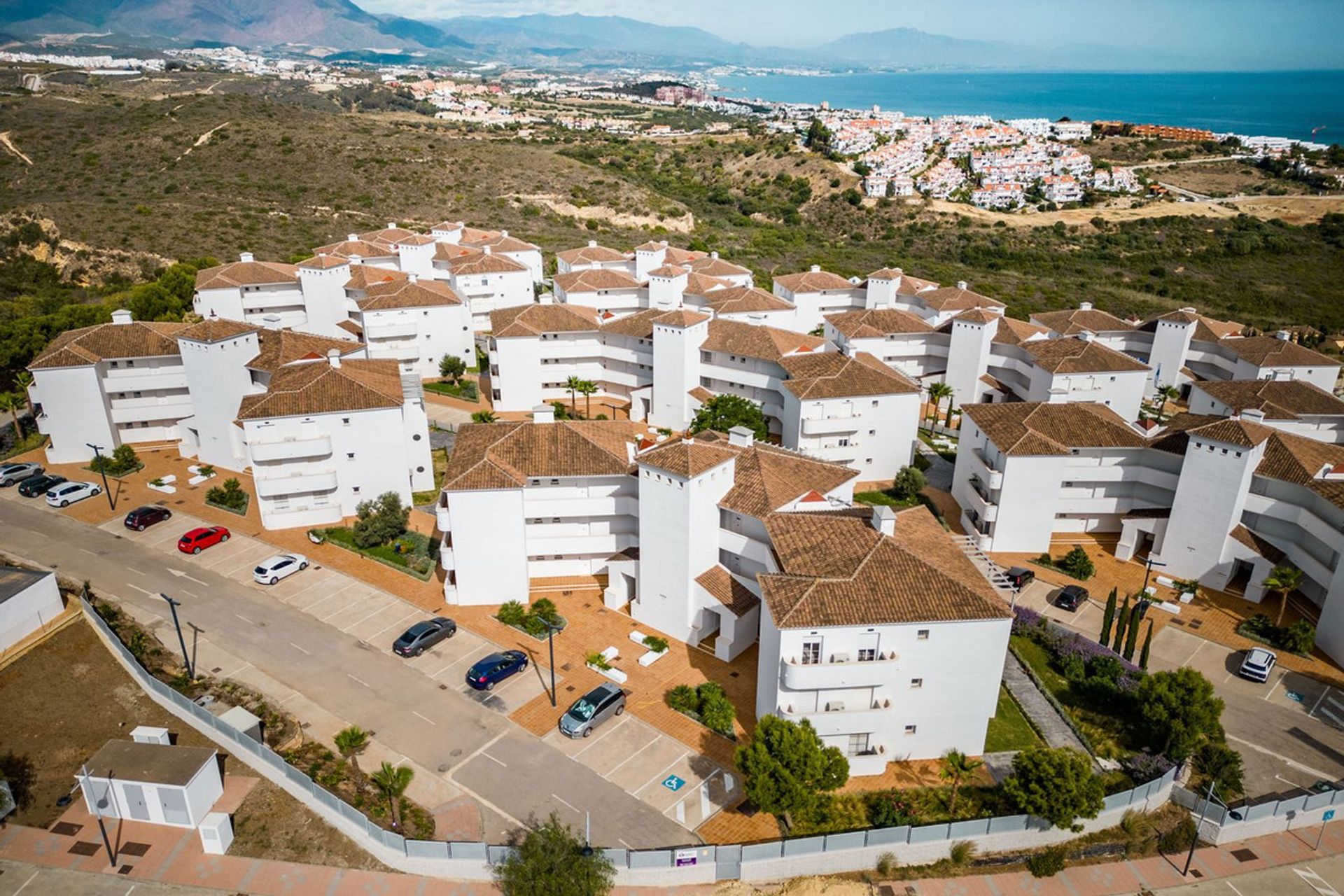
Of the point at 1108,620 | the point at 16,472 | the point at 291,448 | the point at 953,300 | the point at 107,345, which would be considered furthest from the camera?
the point at 953,300

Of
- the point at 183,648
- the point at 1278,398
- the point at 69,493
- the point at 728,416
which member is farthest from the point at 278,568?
the point at 1278,398

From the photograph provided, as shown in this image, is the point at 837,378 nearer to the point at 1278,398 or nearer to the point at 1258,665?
the point at 1258,665

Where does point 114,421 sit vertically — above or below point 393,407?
below

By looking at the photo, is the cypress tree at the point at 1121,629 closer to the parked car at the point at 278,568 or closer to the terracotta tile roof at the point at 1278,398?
the terracotta tile roof at the point at 1278,398

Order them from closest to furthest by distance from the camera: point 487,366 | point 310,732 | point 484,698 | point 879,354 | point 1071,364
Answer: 1. point 310,732
2. point 484,698
3. point 1071,364
4. point 879,354
5. point 487,366

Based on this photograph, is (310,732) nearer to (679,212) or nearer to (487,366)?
(487,366)

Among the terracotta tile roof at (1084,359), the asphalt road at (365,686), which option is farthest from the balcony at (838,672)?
the terracotta tile roof at (1084,359)

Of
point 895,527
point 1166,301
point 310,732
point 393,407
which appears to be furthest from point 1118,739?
point 1166,301
